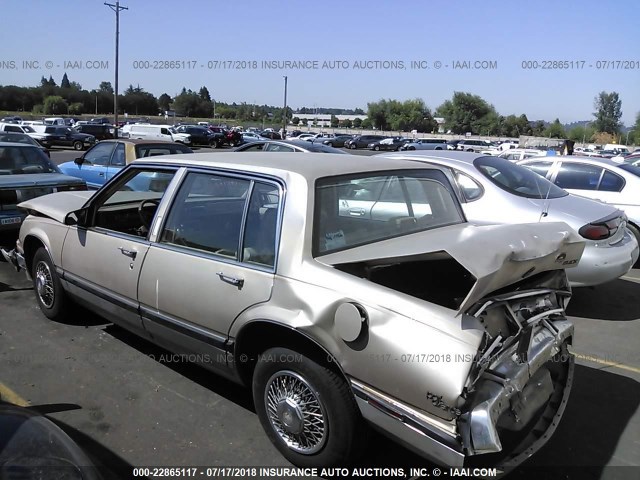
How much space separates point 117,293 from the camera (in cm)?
371

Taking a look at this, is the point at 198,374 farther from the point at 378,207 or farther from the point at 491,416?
the point at 491,416

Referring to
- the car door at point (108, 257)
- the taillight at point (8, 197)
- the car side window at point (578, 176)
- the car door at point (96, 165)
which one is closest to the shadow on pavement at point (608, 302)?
the car side window at point (578, 176)

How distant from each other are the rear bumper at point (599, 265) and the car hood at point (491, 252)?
2.55m

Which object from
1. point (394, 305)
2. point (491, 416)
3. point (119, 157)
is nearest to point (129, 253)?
point (394, 305)

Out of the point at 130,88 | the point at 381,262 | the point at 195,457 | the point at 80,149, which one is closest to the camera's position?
the point at 381,262

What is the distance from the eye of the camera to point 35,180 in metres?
6.84

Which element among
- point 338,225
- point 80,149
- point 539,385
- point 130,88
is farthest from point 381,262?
point 130,88

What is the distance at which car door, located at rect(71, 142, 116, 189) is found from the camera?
9633 mm

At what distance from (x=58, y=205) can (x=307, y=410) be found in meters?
3.40

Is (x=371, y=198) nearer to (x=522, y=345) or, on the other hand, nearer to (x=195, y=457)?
(x=522, y=345)

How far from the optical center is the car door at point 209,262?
9.38 ft

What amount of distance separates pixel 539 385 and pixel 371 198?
5.04 ft

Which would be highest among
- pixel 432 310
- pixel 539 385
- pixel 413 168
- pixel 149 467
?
Result: pixel 413 168

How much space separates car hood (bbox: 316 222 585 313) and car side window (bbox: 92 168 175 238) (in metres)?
2.02
